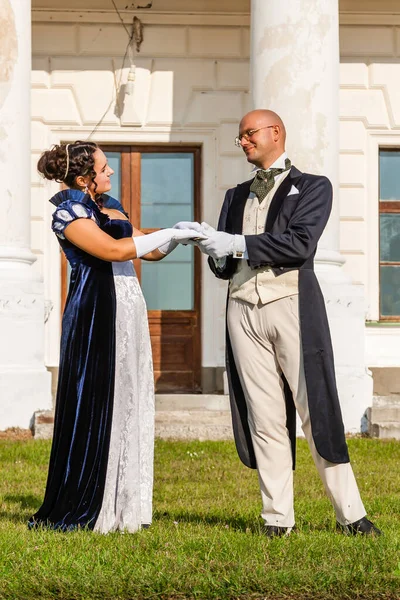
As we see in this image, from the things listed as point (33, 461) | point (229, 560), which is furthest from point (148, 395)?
point (33, 461)

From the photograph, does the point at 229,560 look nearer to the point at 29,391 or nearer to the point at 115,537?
the point at 115,537

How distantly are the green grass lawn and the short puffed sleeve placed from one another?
4.53ft

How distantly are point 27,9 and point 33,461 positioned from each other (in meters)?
4.27

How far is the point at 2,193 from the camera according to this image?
378 inches

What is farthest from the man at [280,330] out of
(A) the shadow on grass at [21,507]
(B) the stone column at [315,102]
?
(B) the stone column at [315,102]

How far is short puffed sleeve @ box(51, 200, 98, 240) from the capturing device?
194 inches

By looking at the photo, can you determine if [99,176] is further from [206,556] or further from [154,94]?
[154,94]

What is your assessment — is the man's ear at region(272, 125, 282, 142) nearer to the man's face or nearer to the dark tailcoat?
the man's face

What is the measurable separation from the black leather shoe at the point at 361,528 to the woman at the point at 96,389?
3.10 feet

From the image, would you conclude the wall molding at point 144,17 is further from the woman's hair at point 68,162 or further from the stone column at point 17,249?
the woman's hair at point 68,162

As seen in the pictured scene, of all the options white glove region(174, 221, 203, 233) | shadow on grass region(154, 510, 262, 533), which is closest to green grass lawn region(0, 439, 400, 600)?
shadow on grass region(154, 510, 262, 533)

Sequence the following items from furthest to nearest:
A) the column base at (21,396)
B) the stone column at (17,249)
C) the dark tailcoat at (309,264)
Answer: the stone column at (17,249) < the column base at (21,396) < the dark tailcoat at (309,264)

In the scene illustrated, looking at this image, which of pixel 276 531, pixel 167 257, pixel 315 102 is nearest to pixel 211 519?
pixel 276 531

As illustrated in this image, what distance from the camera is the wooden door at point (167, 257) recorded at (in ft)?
39.0
